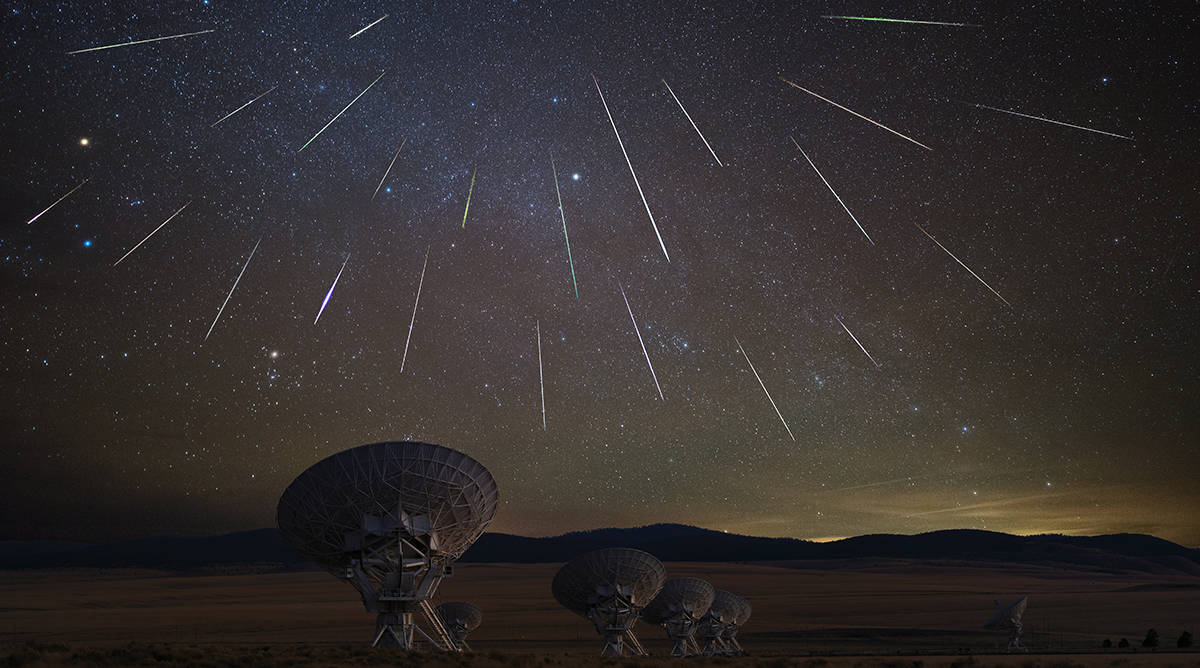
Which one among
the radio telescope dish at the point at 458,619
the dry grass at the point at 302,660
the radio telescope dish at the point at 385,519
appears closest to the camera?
the dry grass at the point at 302,660

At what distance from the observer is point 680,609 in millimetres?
58688

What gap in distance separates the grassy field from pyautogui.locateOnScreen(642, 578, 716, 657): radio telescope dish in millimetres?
6639

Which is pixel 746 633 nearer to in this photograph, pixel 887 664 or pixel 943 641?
pixel 943 641

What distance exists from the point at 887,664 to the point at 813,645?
173ft

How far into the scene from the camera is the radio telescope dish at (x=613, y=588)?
48.8 metres

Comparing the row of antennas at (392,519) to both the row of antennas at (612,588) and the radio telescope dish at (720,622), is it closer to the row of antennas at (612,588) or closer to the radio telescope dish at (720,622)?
the row of antennas at (612,588)

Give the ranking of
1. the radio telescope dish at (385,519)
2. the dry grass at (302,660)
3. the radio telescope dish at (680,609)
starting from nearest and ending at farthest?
the dry grass at (302,660) → the radio telescope dish at (385,519) → the radio telescope dish at (680,609)

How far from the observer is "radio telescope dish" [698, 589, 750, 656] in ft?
219

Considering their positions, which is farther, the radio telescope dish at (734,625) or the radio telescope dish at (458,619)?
the radio telescope dish at (734,625)

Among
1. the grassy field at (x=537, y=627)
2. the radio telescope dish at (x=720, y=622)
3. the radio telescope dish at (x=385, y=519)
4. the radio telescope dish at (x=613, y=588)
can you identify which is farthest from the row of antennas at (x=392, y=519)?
the radio telescope dish at (x=720, y=622)

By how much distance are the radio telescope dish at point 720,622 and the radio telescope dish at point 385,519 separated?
34.1m

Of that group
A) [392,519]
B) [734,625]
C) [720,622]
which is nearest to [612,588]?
[392,519]

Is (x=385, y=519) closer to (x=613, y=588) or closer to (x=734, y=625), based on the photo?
(x=613, y=588)

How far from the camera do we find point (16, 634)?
94.6 meters
